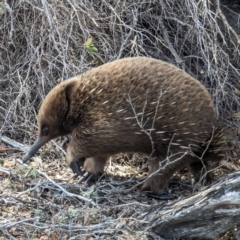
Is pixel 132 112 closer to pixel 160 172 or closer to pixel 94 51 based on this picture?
pixel 160 172

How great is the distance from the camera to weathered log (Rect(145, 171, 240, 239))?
294 cm

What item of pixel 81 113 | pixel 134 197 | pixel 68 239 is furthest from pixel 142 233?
pixel 81 113

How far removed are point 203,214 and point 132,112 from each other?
2.86 feet

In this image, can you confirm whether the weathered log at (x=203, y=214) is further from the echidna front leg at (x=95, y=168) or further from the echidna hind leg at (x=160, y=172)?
the echidna front leg at (x=95, y=168)

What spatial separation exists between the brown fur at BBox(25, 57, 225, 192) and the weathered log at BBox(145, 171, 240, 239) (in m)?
0.50

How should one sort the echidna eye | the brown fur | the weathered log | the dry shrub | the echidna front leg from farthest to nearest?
the dry shrub, the echidna front leg, the echidna eye, the brown fur, the weathered log

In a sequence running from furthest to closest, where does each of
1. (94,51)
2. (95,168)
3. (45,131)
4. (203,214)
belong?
(94,51) → (95,168) → (45,131) → (203,214)

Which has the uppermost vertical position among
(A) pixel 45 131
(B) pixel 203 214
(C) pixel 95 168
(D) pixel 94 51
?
(D) pixel 94 51

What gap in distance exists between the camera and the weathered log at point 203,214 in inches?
116

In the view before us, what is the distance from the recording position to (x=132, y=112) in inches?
141

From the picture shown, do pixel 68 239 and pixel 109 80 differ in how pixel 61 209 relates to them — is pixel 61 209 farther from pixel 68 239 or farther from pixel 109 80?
pixel 109 80

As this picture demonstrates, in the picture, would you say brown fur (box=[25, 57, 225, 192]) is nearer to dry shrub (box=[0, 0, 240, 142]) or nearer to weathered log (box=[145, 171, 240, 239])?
weathered log (box=[145, 171, 240, 239])

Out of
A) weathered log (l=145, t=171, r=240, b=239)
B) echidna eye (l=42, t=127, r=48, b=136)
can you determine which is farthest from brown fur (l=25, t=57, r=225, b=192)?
weathered log (l=145, t=171, r=240, b=239)

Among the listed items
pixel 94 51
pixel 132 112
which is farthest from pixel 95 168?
pixel 94 51
